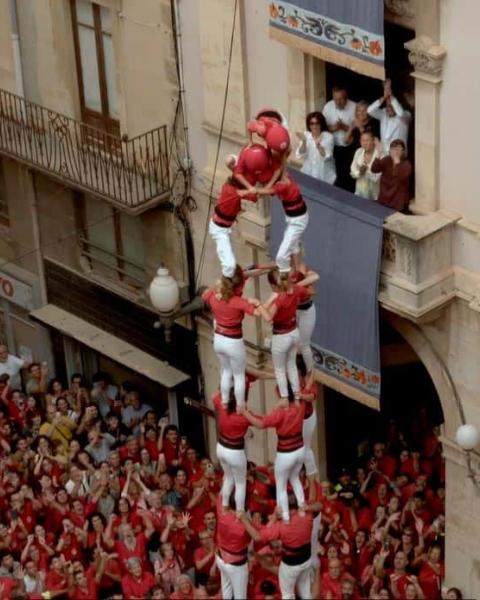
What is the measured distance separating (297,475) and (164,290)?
Result: 8.88m

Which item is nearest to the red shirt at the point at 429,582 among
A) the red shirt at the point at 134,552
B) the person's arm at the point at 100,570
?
the red shirt at the point at 134,552

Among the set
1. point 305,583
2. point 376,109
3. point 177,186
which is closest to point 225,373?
point 305,583

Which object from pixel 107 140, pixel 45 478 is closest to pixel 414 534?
pixel 45 478

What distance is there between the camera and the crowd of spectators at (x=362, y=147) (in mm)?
31797

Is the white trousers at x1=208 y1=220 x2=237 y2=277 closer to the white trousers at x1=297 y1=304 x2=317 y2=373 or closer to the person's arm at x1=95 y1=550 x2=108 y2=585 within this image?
the white trousers at x1=297 y1=304 x2=317 y2=373

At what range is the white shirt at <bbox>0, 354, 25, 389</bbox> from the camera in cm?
4060

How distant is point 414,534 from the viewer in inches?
1326

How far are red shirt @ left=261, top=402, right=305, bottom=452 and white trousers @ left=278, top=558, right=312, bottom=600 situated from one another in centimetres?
160

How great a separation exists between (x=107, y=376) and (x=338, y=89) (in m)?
9.79

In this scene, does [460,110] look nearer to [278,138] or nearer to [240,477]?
[278,138]

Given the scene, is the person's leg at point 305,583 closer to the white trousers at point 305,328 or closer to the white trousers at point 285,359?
the white trousers at point 285,359

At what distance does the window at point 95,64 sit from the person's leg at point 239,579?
12168 mm

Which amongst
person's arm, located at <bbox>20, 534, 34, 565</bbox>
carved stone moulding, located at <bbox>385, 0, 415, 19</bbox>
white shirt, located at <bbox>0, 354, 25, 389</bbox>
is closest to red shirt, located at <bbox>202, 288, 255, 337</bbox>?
carved stone moulding, located at <bbox>385, 0, 415, 19</bbox>

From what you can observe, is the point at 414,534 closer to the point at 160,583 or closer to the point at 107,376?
the point at 160,583
